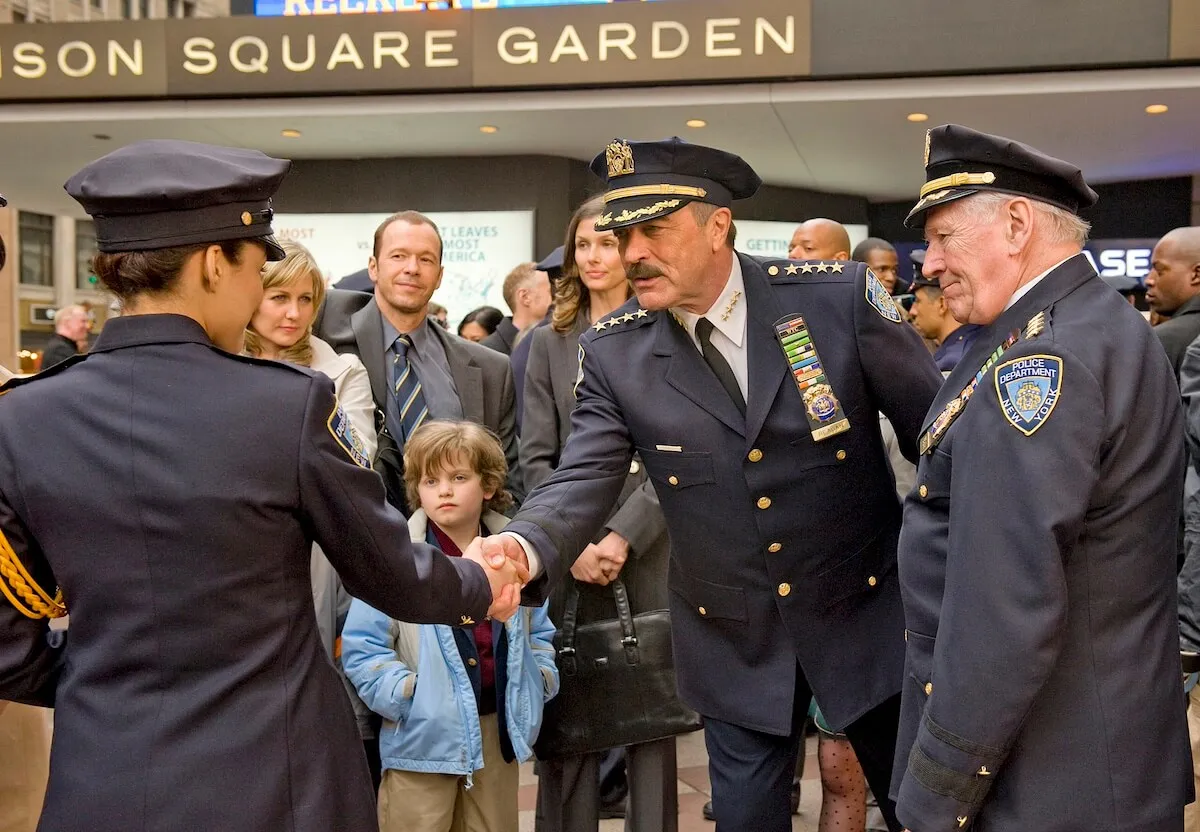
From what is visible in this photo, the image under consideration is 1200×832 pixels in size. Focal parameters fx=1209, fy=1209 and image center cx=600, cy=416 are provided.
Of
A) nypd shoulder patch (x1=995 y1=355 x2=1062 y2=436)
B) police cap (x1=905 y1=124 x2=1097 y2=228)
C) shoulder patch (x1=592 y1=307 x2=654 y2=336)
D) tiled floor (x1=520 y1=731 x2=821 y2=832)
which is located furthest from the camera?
tiled floor (x1=520 y1=731 x2=821 y2=832)

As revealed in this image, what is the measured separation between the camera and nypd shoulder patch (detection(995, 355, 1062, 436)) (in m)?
1.88

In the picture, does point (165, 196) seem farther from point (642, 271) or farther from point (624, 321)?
point (624, 321)

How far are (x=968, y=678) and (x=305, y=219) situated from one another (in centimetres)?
1103

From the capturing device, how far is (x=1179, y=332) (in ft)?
15.9

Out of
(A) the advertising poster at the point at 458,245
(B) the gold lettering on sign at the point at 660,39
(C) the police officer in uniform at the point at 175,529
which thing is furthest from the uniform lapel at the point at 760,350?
(A) the advertising poster at the point at 458,245

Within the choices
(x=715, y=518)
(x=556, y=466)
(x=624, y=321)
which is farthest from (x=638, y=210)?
(x=556, y=466)

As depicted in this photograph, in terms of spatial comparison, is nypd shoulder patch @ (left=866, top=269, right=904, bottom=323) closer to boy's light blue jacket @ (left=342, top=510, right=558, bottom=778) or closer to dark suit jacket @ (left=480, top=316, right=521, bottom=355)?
boy's light blue jacket @ (left=342, top=510, right=558, bottom=778)

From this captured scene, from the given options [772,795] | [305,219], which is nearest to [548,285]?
[772,795]

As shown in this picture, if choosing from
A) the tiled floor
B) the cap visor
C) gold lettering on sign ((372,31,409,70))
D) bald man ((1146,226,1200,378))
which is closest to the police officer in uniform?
the cap visor

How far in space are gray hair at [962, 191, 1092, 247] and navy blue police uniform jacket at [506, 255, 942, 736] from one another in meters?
0.76

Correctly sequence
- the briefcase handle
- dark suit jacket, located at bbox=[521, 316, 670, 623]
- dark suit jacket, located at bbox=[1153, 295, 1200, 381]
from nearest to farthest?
the briefcase handle
dark suit jacket, located at bbox=[521, 316, 670, 623]
dark suit jacket, located at bbox=[1153, 295, 1200, 381]

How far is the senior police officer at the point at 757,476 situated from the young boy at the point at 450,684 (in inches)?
24.4

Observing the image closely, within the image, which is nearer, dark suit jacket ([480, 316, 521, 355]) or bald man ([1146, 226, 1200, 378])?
bald man ([1146, 226, 1200, 378])

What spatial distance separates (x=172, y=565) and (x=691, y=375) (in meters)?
1.48
